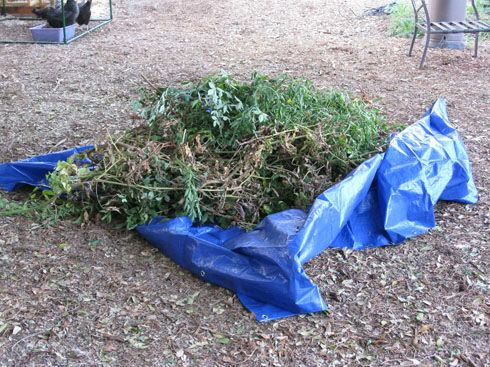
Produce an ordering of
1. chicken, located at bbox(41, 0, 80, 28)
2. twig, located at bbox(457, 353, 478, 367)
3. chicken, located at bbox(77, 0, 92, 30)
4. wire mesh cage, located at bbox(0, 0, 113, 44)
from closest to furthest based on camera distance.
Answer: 1. twig, located at bbox(457, 353, 478, 367)
2. wire mesh cage, located at bbox(0, 0, 113, 44)
3. chicken, located at bbox(41, 0, 80, 28)
4. chicken, located at bbox(77, 0, 92, 30)

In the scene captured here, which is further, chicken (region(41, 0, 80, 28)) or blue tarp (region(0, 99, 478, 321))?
chicken (region(41, 0, 80, 28))

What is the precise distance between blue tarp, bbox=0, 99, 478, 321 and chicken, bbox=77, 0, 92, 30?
4.56m

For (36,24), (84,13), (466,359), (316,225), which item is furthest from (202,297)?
(36,24)

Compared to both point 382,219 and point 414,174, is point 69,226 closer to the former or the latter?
point 382,219

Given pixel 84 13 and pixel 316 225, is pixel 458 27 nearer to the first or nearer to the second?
pixel 316 225

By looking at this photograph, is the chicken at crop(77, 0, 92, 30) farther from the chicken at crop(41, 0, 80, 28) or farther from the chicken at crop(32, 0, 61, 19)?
the chicken at crop(32, 0, 61, 19)

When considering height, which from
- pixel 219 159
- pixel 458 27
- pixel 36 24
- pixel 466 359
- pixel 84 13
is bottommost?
pixel 36 24

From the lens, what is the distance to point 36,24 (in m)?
8.25

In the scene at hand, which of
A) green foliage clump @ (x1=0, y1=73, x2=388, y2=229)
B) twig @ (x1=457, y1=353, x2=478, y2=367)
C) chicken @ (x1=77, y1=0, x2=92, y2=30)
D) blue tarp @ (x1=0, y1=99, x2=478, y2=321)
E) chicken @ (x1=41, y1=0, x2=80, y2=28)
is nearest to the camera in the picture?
twig @ (x1=457, y1=353, x2=478, y2=367)

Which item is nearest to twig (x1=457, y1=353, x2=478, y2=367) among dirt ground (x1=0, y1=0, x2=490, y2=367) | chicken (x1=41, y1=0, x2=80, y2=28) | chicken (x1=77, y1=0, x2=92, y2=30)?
dirt ground (x1=0, y1=0, x2=490, y2=367)

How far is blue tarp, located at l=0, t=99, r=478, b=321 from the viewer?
2592 mm

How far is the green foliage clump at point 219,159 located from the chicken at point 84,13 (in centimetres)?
472

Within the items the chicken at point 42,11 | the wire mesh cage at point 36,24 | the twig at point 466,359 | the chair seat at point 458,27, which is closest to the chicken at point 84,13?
the wire mesh cage at point 36,24

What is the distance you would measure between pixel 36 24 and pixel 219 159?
624 centimetres
